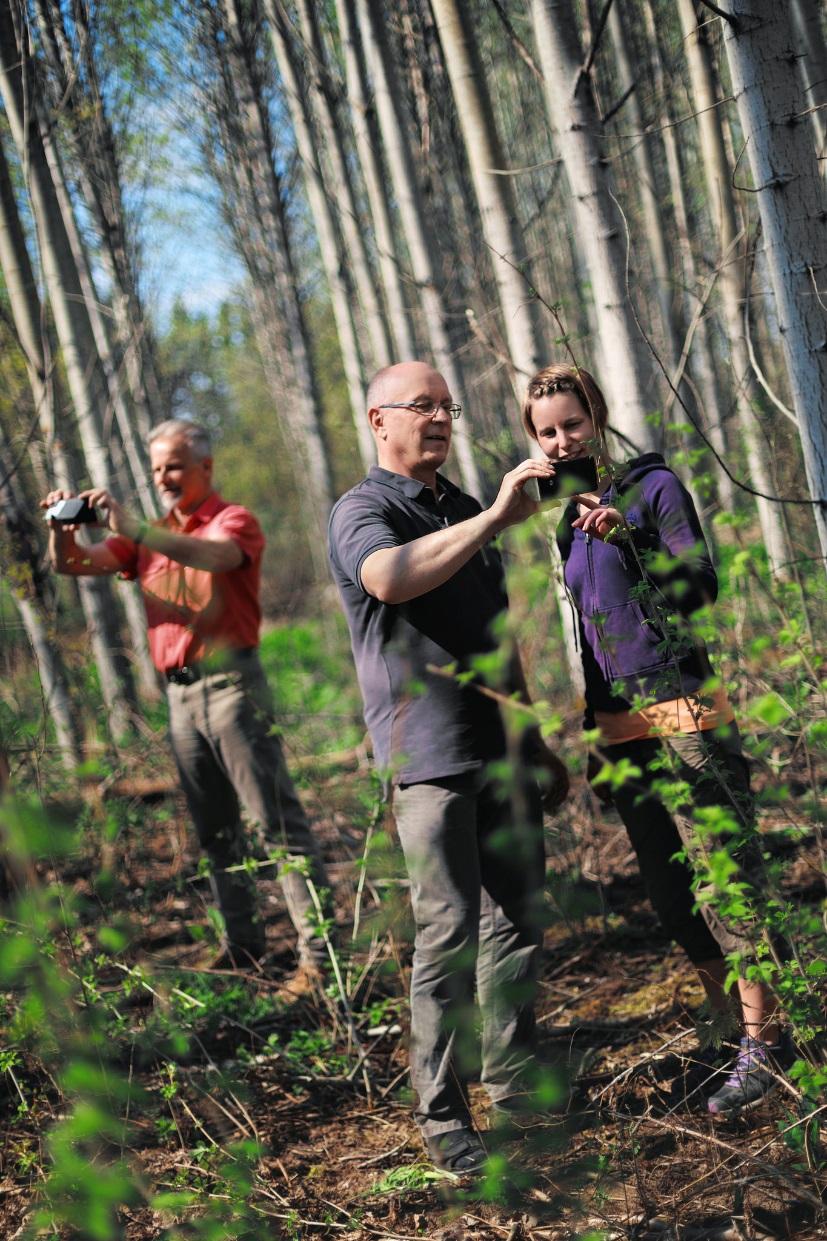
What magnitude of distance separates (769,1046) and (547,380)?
1742mm

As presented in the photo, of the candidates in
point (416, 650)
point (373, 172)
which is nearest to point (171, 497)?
point (416, 650)

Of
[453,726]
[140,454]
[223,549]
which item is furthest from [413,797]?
[140,454]

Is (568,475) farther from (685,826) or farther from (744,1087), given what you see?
(744,1087)

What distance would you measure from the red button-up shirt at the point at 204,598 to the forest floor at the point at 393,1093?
2.09 ft

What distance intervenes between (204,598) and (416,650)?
4.85 feet

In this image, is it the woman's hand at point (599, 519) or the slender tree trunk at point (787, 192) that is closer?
the woman's hand at point (599, 519)

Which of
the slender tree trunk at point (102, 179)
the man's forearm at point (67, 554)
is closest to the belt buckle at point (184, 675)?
the man's forearm at point (67, 554)

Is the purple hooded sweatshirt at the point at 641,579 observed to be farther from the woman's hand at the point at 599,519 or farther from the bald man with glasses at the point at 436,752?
the bald man with glasses at the point at 436,752

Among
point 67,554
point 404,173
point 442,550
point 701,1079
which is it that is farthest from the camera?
point 404,173

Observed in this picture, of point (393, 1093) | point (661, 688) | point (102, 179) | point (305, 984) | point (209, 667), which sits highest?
point (102, 179)

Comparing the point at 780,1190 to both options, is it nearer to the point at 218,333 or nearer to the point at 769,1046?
the point at 769,1046

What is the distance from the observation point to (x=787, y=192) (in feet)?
7.79

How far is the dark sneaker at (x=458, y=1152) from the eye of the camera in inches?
101

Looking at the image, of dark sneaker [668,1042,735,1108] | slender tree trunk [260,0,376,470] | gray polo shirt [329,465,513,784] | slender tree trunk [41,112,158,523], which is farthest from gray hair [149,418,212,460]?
slender tree trunk [41,112,158,523]
